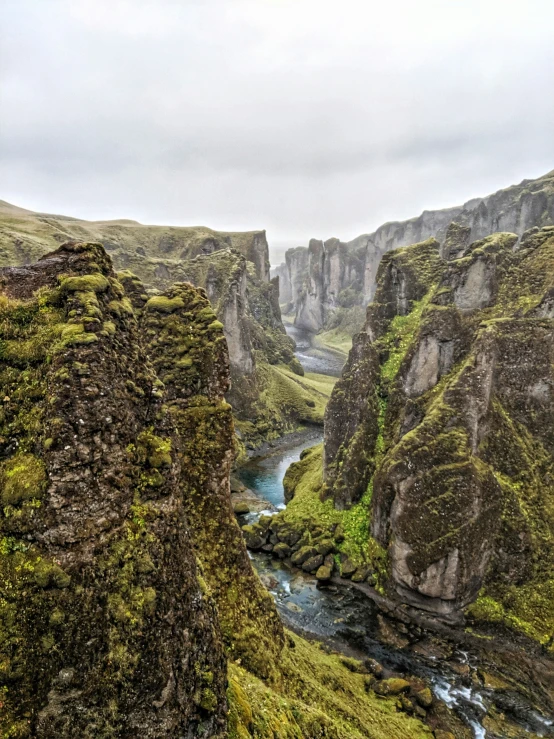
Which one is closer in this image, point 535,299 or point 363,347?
point 535,299

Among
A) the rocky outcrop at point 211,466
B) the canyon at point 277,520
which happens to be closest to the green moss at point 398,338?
the canyon at point 277,520

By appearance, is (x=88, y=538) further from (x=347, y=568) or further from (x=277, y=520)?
(x=277, y=520)

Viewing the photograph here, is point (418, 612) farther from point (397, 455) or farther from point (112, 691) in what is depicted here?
point (112, 691)

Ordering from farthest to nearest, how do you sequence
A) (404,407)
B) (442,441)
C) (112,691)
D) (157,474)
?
(404,407), (442,441), (157,474), (112,691)

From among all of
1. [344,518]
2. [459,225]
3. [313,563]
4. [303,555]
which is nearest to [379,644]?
[313,563]

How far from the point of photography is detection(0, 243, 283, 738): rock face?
25.6 feet

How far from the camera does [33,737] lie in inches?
293

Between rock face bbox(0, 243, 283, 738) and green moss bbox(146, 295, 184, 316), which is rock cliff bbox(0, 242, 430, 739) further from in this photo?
green moss bbox(146, 295, 184, 316)

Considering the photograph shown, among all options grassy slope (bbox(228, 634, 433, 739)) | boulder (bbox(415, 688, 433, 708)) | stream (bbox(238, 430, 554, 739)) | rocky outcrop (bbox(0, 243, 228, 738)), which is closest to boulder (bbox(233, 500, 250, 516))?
stream (bbox(238, 430, 554, 739))

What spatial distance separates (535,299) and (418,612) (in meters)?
24.4

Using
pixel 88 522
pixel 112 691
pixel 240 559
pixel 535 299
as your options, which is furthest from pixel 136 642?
pixel 535 299

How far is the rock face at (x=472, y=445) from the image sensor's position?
27609mm

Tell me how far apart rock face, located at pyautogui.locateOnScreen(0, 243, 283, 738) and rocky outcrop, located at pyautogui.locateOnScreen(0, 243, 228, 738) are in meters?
0.03

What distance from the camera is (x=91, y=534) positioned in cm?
848
